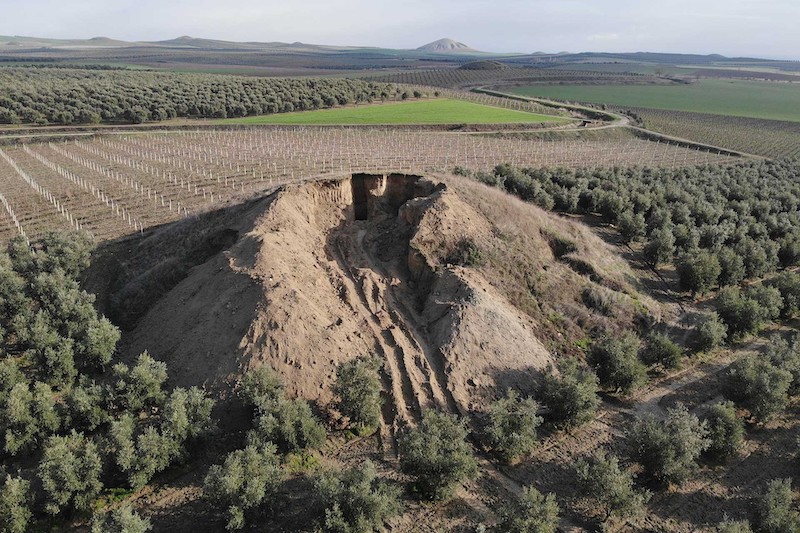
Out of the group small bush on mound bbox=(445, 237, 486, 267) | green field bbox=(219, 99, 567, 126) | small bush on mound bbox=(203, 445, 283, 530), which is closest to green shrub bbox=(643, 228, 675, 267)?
small bush on mound bbox=(445, 237, 486, 267)

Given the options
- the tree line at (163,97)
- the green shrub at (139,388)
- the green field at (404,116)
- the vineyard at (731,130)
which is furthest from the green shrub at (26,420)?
the vineyard at (731,130)

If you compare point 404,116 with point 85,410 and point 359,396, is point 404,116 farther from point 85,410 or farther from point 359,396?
point 85,410

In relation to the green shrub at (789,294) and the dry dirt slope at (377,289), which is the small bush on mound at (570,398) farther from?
the green shrub at (789,294)

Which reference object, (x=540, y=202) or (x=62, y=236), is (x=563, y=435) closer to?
(x=540, y=202)

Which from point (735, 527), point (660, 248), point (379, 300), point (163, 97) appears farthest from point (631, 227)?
point (163, 97)

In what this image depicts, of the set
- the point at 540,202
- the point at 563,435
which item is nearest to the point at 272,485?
the point at 563,435

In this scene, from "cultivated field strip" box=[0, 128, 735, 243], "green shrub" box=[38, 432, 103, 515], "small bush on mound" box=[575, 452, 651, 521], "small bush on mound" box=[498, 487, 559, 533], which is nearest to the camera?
"small bush on mound" box=[498, 487, 559, 533]

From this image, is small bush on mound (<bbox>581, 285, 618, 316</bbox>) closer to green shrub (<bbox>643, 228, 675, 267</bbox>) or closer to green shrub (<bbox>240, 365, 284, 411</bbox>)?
green shrub (<bbox>643, 228, 675, 267</bbox>)
